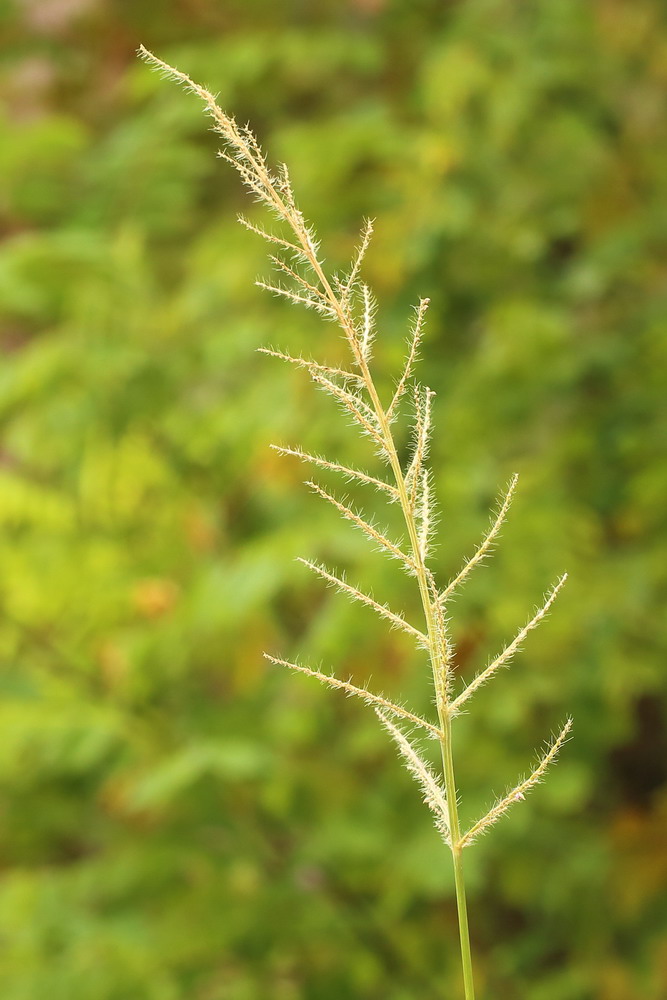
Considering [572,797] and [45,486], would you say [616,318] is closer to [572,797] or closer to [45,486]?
[572,797]

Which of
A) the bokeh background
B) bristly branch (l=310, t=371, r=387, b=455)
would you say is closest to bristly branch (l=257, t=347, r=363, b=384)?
bristly branch (l=310, t=371, r=387, b=455)

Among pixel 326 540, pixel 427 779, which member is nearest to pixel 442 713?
pixel 427 779

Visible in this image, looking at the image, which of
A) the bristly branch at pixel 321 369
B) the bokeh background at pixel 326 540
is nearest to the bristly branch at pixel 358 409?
the bristly branch at pixel 321 369

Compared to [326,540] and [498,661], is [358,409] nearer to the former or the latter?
[498,661]

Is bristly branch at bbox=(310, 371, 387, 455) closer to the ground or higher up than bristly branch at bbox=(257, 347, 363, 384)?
closer to the ground

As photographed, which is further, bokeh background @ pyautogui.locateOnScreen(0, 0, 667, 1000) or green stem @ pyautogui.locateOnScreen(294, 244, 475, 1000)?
bokeh background @ pyautogui.locateOnScreen(0, 0, 667, 1000)

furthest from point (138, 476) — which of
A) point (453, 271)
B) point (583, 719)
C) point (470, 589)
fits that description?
point (583, 719)

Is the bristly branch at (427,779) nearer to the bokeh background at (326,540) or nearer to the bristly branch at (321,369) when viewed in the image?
the bristly branch at (321,369)

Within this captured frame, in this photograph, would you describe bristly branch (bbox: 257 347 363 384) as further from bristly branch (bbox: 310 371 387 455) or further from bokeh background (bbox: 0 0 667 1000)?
bokeh background (bbox: 0 0 667 1000)
